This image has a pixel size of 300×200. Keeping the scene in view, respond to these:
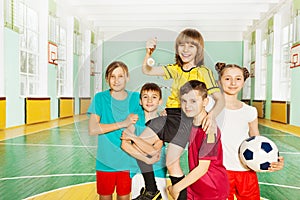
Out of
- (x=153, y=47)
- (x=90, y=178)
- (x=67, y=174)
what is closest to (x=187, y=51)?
(x=153, y=47)

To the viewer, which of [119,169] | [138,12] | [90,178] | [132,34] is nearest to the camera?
[132,34]

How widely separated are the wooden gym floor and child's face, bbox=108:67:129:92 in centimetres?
28

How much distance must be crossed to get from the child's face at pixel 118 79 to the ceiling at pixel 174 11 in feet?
23.6

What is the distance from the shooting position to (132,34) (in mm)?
1347

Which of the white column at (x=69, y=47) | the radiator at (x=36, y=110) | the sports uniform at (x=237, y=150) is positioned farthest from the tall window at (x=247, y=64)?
the sports uniform at (x=237, y=150)

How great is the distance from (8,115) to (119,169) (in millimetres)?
5963

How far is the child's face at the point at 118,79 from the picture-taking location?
1.70 metres

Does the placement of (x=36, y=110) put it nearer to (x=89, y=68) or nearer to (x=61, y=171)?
(x=61, y=171)

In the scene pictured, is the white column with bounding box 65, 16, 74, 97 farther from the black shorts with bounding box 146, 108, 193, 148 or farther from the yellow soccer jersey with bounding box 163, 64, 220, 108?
the black shorts with bounding box 146, 108, 193, 148

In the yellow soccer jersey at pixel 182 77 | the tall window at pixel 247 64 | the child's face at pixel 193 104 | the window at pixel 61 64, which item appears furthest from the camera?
the tall window at pixel 247 64

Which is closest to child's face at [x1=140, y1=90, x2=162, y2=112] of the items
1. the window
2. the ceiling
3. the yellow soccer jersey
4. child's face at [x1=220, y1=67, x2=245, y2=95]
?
the yellow soccer jersey

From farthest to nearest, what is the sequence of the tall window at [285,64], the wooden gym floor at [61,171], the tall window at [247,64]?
the tall window at [247,64] → the tall window at [285,64] → the wooden gym floor at [61,171]

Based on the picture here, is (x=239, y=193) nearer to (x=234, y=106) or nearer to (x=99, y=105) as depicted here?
(x=234, y=106)

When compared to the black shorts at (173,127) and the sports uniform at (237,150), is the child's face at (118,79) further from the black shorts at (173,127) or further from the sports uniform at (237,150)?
the sports uniform at (237,150)
